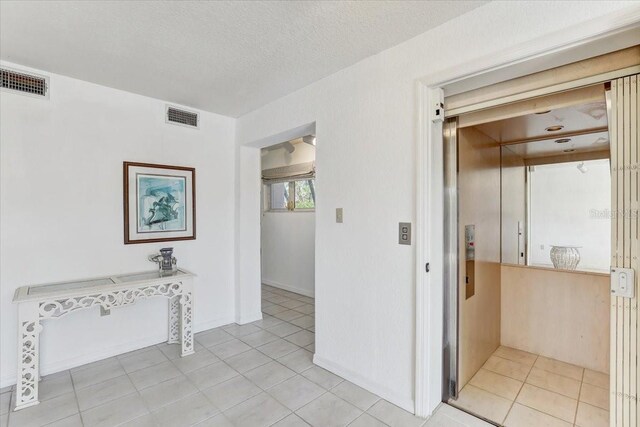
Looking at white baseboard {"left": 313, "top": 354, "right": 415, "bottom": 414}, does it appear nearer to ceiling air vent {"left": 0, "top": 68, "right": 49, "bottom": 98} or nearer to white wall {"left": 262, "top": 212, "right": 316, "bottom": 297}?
white wall {"left": 262, "top": 212, "right": 316, "bottom": 297}

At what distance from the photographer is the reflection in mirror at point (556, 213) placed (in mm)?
2449

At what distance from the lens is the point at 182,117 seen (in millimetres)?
3316

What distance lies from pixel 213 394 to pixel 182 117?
8.92 ft

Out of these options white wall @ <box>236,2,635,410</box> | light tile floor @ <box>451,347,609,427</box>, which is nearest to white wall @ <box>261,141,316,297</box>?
white wall @ <box>236,2,635,410</box>

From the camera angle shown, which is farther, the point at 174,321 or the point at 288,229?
the point at 288,229

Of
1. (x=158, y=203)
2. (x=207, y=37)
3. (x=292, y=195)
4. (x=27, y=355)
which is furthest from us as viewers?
(x=292, y=195)

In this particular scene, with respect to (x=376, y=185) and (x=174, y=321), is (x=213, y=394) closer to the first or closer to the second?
(x=174, y=321)

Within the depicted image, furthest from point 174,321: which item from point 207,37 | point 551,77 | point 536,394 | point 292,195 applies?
point 551,77

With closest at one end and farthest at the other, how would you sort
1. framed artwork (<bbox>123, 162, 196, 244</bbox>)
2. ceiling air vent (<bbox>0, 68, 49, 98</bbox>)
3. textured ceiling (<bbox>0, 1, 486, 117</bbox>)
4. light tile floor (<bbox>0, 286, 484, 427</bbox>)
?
textured ceiling (<bbox>0, 1, 486, 117</bbox>), light tile floor (<bbox>0, 286, 484, 427</bbox>), ceiling air vent (<bbox>0, 68, 49, 98</bbox>), framed artwork (<bbox>123, 162, 196, 244</bbox>)

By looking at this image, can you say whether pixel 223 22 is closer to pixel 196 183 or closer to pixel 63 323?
pixel 196 183

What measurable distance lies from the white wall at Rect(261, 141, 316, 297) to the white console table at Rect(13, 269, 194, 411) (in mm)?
2149

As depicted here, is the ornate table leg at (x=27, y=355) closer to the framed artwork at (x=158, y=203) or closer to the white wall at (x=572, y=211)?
the framed artwork at (x=158, y=203)

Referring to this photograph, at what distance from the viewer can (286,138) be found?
3.27 meters

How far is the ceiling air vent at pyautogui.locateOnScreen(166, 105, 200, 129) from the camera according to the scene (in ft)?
10.6
